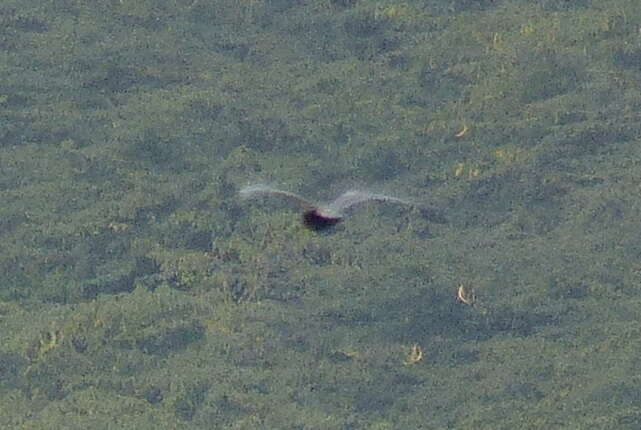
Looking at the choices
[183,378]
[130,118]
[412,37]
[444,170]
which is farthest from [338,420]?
[412,37]

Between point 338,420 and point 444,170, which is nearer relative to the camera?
point 338,420

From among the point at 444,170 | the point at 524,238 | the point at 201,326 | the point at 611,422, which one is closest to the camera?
the point at 611,422

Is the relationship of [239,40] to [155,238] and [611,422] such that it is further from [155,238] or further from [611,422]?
[611,422]

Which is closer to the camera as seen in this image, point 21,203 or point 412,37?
point 21,203

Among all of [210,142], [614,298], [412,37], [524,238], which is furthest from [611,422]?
[412,37]

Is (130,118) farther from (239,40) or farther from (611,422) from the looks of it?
(611,422)

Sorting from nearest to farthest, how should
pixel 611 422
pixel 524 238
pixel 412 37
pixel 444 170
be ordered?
pixel 611 422 < pixel 524 238 < pixel 444 170 < pixel 412 37
